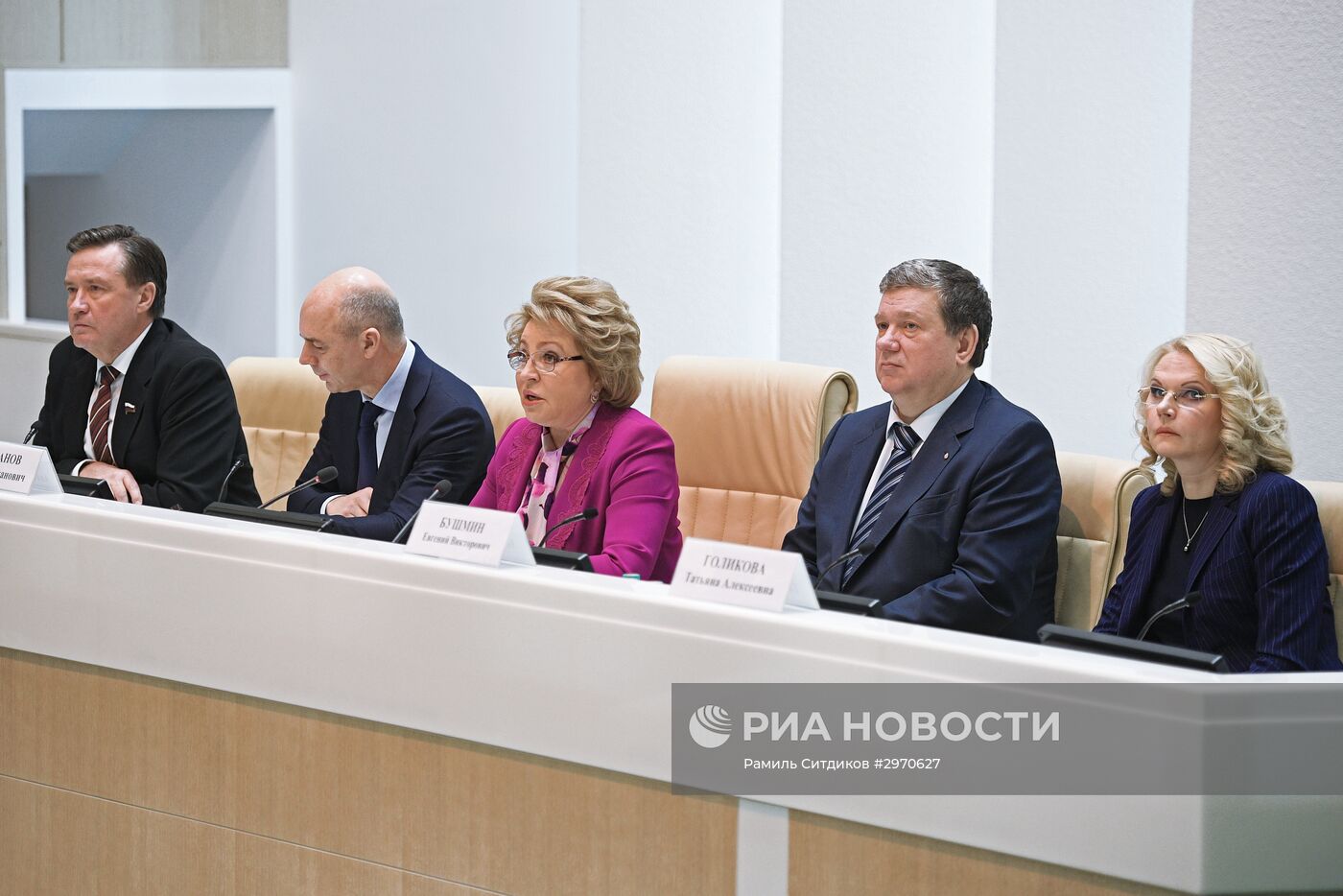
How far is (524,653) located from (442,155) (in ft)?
12.9

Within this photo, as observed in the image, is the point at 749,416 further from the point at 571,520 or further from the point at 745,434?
the point at 571,520

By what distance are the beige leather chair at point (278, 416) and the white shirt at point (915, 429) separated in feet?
4.95

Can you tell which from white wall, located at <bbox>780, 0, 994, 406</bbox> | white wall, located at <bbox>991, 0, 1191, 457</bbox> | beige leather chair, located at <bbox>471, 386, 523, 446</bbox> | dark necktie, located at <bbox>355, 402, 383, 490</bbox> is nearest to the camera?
dark necktie, located at <bbox>355, 402, 383, 490</bbox>

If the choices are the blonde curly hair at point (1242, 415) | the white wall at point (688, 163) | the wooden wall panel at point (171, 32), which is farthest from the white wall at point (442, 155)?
the blonde curly hair at point (1242, 415)

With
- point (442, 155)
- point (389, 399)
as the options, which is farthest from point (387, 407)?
point (442, 155)

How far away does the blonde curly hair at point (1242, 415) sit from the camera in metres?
2.07

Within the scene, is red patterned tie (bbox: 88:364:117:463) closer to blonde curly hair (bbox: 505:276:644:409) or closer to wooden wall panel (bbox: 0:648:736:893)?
Answer: wooden wall panel (bbox: 0:648:736:893)

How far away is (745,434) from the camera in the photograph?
2.86m

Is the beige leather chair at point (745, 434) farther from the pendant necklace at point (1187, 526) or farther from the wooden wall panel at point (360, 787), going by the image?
the wooden wall panel at point (360, 787)

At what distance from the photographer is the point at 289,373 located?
3434 millimetres

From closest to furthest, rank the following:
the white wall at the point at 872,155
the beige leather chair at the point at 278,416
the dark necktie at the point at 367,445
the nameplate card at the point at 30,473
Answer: the nameplate card at the point at 30,473 < the dark necktie at the point at 367,445 < the beige leather chair at the point at 278,416 < the white wall at the point at 872,155

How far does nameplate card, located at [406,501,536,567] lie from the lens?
1633mm

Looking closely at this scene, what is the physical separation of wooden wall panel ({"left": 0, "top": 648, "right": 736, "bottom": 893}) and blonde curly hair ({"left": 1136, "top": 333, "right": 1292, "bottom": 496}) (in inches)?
41.2

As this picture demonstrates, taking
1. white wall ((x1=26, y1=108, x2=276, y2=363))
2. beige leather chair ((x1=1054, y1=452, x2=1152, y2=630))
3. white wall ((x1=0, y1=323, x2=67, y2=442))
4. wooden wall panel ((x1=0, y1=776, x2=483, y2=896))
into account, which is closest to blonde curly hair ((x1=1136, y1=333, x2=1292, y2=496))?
beige leather chair ((x1=1054, y1=452, x2=1152, y2=630))
